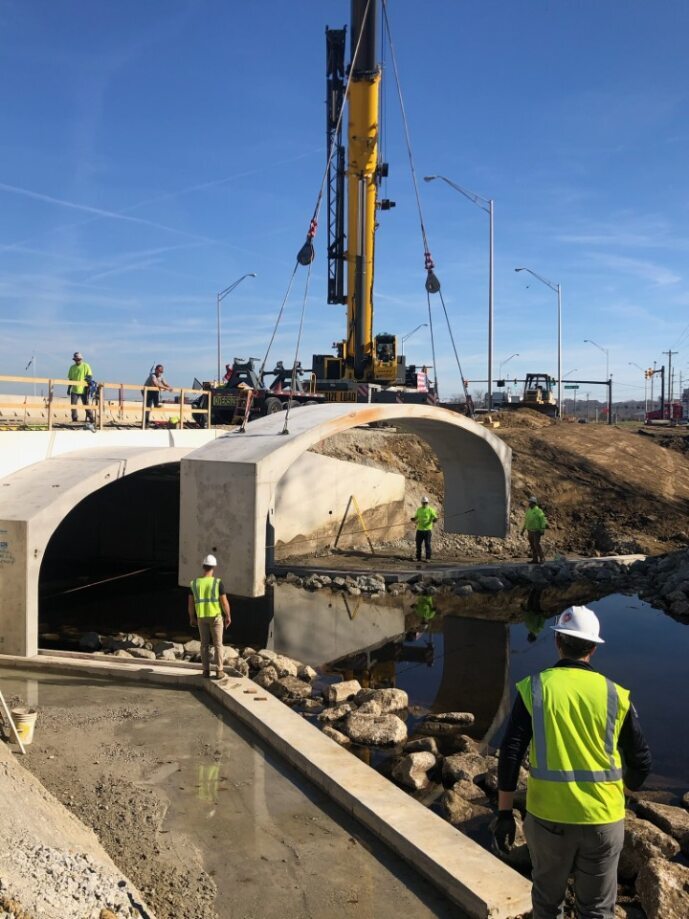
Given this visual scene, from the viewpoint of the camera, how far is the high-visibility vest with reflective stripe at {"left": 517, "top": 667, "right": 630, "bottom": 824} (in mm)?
3443

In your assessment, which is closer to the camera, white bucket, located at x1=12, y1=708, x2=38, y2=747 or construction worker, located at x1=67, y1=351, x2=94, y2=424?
white bucket, located at x1=12, y1=708, x2=38, y2=747

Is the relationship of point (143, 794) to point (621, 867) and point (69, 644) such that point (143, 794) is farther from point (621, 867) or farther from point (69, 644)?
point (69, 644)

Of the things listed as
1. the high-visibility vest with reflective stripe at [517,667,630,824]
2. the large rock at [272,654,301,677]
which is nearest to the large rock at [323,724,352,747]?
the large rock at [272,654,301,677]

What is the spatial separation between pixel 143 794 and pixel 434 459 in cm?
2151

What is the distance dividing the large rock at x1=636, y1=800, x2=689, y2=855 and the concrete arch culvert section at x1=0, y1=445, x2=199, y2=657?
7948 mm

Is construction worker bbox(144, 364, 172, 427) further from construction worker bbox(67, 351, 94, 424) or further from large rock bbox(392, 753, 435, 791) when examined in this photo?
large rock bbox(392, 753, 435, 791)

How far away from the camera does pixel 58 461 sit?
13.2m

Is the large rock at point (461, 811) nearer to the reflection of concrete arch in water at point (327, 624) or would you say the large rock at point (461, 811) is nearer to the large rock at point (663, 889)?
the large rock at point (663, 889)

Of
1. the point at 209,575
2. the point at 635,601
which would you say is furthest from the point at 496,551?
the point at 209,575

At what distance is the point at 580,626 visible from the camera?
3.63m

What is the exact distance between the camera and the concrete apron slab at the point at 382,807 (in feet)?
16.0

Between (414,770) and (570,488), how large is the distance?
20361 mm

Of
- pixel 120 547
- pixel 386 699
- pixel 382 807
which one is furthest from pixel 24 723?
pixel 120 547

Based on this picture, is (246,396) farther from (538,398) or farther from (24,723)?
(538,398)
